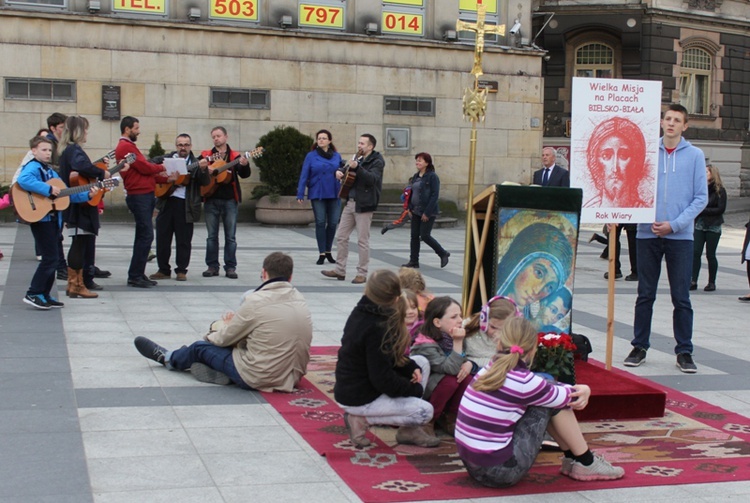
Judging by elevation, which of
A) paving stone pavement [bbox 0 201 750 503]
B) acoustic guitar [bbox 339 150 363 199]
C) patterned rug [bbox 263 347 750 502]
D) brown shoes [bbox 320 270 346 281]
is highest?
acoustic guitar [bbox 339 150 363 199]

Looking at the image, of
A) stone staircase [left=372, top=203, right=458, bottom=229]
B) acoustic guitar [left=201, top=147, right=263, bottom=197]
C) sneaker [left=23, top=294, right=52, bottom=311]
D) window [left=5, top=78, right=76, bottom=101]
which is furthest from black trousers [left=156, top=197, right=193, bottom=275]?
stone staircase [left=372, top=203, right=458, bottom=229]

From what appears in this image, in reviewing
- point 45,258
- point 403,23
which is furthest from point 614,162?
point 403,23

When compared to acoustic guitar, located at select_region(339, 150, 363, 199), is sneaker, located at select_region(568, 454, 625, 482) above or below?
below

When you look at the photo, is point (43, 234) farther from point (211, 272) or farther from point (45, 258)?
point (211, 272)

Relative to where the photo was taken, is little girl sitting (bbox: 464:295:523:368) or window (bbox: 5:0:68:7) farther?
window (bbox: 5:0:68:7)

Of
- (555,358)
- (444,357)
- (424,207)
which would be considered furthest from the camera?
(424,207)

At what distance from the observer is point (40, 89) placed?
64.2 ft

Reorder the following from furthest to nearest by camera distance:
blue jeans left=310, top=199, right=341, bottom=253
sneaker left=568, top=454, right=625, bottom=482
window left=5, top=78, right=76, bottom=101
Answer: window left=5, top=78, right=76, bottom=101
blue jeans left=310, top=199, right=341, bottom=253
sneaker left=568, top=454, right=625, bottom=482

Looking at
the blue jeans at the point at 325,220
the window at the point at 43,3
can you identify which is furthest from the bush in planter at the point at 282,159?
the blue jeans at the point at 325,220

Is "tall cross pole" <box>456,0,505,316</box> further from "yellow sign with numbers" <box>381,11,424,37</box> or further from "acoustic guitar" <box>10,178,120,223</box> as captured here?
"yellow sign with numbers" <box>381,11,424,37</box>

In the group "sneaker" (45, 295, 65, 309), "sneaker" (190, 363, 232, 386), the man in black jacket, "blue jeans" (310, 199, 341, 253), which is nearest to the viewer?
"sneaker" (190, 363, 232, 386)

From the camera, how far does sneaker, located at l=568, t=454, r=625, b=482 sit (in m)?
5.54

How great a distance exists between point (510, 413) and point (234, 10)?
17089mm

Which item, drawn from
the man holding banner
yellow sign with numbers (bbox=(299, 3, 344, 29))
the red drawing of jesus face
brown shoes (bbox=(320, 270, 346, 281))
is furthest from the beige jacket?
yellow sign with numbers (bbox=(299, 3, 344, 29))
